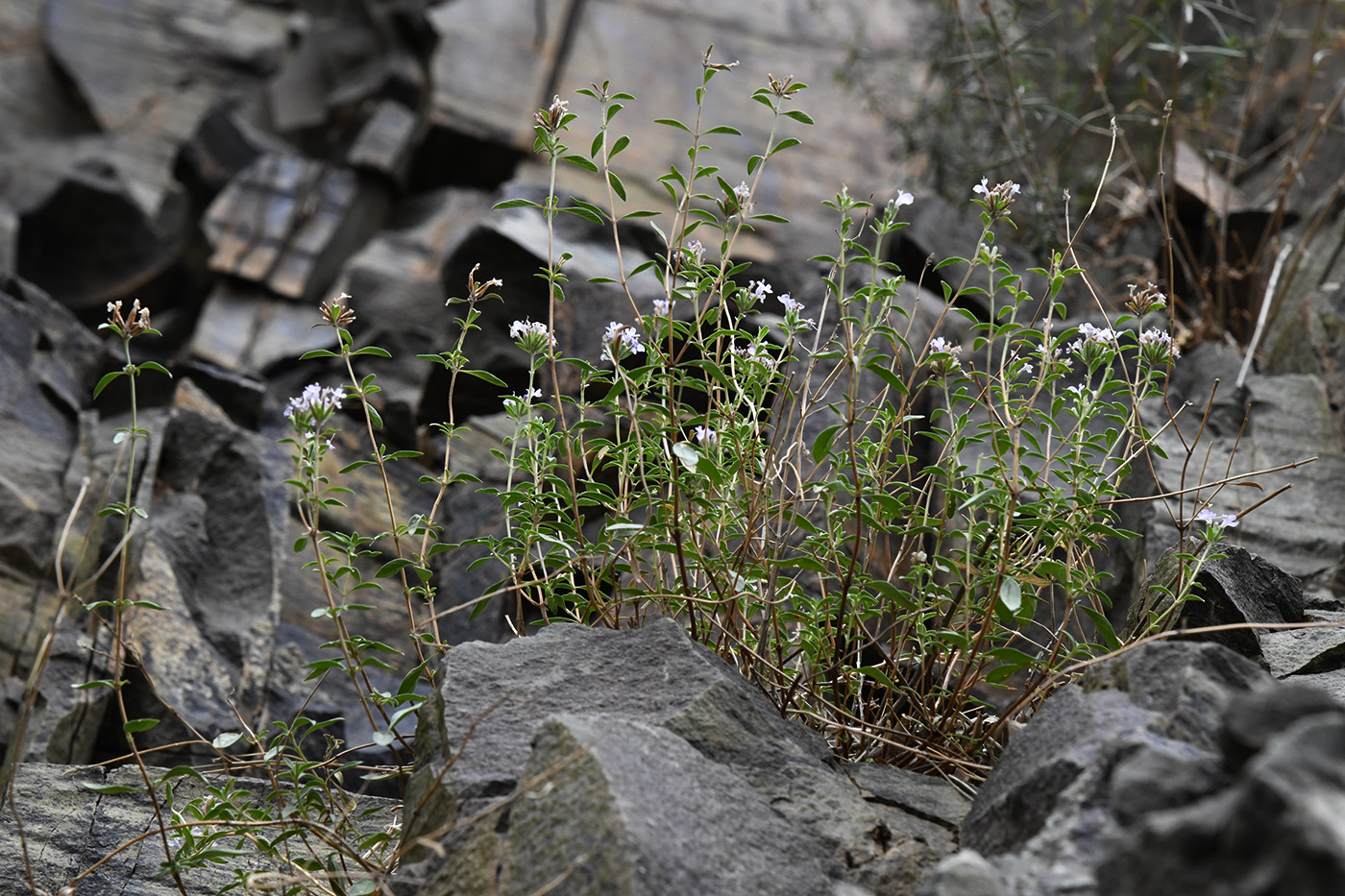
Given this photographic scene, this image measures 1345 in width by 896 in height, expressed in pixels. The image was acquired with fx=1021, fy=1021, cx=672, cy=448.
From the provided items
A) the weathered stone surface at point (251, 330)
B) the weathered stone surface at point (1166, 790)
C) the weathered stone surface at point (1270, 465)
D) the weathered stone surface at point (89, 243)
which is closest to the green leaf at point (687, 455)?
the weathered stone surface at point (1166, 790)

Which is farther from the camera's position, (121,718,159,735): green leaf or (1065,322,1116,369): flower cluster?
(1065,322,1116,369): flower cluster

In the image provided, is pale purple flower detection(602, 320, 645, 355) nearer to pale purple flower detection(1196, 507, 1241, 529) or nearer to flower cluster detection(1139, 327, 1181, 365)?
flower cluster detection(1139, 327, 1181, 365)

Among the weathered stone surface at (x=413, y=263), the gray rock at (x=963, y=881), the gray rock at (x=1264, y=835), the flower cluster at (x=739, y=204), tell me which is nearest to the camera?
the gray rock at (x=1264, y=835)

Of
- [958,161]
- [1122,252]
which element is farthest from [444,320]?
[1122,252]

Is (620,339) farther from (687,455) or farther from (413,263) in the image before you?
(413,263)

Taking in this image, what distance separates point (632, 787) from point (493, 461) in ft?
12.0

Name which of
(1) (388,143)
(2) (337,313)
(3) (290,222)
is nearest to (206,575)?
(2) (337,313)

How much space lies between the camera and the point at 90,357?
5.71m

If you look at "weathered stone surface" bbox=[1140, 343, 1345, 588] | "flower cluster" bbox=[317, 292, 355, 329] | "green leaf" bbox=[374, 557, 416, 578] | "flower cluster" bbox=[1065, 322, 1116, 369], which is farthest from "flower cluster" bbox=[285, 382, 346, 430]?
"weathered stone surface" bbox=[1140, 343, 1345, 588]

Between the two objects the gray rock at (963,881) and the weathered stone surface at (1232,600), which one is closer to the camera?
the gray rock at (963,881)

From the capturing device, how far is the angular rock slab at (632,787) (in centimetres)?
142

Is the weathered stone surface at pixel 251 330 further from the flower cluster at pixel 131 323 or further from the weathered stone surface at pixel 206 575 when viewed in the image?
the flower cluster at pixel 131 323

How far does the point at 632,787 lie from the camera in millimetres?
1444

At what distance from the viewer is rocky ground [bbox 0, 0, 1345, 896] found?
1.40m
